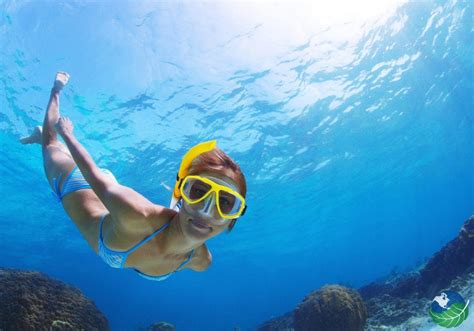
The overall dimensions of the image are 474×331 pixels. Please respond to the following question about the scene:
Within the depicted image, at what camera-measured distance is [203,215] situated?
337 cm

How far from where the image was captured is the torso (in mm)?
3627

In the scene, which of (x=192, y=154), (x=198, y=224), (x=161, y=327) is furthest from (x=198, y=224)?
(x=161, y=327)

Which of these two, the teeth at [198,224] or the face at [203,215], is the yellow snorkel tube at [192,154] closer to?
the face at [203,215]

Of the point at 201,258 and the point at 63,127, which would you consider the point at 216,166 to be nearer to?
the point at 201,258

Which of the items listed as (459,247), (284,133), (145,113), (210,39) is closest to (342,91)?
(284,133)

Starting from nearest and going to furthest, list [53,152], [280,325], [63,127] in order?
[63,127], [53,152], [280,325]

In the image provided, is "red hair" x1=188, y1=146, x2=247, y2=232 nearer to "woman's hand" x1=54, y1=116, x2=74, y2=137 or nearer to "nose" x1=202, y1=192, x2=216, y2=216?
"nose" x1=202, y1=192, x2=216, y2=216

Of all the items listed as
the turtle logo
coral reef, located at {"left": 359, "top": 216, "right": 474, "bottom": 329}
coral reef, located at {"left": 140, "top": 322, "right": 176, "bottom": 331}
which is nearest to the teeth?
the turtle logo

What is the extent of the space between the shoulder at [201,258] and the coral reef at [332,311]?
4.52m

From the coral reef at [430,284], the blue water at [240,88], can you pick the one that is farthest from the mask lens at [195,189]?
the blue water at [240,88]

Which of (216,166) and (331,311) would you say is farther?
(331,311)

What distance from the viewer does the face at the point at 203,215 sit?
3367 millimetres

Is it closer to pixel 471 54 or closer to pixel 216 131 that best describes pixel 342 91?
pixel 216 131

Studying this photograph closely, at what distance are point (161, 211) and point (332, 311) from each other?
6.28 m
